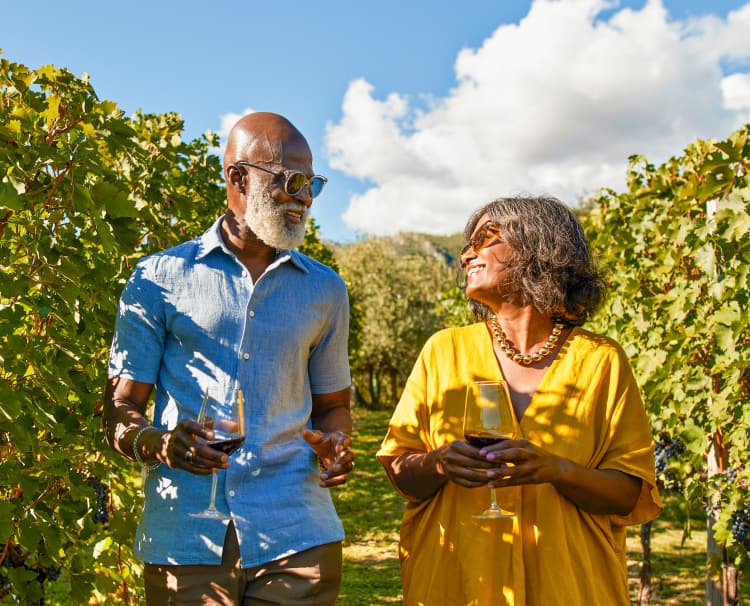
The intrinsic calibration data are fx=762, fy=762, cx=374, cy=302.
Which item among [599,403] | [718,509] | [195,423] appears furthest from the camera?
[718,509]

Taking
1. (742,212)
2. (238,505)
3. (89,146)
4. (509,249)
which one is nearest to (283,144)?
(89,146)

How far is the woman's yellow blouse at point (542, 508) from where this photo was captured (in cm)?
214

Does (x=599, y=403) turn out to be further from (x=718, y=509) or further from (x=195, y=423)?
(x=718, y=509)

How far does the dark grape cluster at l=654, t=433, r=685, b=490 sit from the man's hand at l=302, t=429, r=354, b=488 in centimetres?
400

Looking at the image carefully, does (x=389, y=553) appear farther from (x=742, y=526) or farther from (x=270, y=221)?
(x=270, y=221)

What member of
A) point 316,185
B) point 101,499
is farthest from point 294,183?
point 101,499

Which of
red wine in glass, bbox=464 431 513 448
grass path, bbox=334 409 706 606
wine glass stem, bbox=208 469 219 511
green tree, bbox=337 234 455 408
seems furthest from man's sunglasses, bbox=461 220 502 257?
green tree, bbox=337 234 455 408

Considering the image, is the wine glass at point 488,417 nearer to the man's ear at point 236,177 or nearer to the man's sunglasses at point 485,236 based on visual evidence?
the man's sunglasses at point 485,236

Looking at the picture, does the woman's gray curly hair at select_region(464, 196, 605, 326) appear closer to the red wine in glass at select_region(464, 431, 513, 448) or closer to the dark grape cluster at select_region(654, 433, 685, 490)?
the red wine in glass at select_region(464, 431, 513, 448)

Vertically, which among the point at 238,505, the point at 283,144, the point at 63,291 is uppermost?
the point at 283,144

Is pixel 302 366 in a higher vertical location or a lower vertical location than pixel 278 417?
higher

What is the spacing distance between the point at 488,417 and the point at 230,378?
0.74m

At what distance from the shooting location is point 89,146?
7.78 ft

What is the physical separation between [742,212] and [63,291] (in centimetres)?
275
